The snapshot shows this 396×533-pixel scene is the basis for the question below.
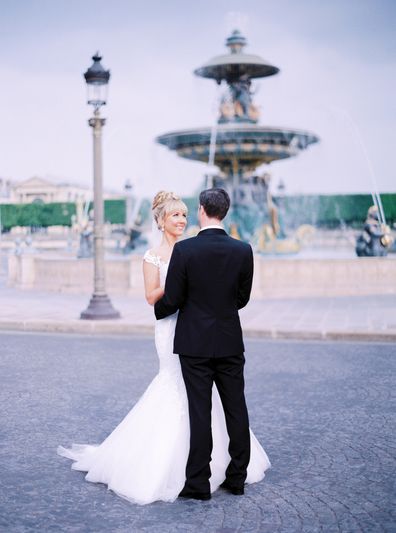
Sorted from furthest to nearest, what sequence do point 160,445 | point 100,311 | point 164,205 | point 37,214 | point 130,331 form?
point 37,214 < point 100,311 < point 130,331 < point 164,205 < point 160,445

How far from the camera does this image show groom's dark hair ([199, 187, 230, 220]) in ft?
14.9

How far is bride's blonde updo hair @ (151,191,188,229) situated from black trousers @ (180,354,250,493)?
2.78 ft

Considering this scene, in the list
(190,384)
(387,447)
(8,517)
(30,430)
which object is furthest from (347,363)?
(8,517)

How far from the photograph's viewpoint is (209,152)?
23828 millimetres

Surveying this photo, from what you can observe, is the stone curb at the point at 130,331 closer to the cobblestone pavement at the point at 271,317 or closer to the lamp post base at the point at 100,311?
the cobblestone pavement at the point at 271,317

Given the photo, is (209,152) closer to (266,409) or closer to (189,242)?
(266,409)

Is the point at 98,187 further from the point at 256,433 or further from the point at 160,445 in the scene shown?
the point at 160,445

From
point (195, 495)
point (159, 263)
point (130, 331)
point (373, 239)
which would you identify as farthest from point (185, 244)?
point (373, 239)

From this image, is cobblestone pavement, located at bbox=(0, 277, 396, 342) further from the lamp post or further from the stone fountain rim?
the stone fountain rim

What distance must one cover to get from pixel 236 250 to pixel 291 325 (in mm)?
7787

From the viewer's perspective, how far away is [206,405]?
4629 mm

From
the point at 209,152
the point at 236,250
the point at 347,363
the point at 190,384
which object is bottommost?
the point at 347,363

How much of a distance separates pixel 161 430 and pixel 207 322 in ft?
2.39

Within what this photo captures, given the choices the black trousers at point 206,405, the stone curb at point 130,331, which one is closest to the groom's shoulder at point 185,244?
the black trousers at point 206,405
